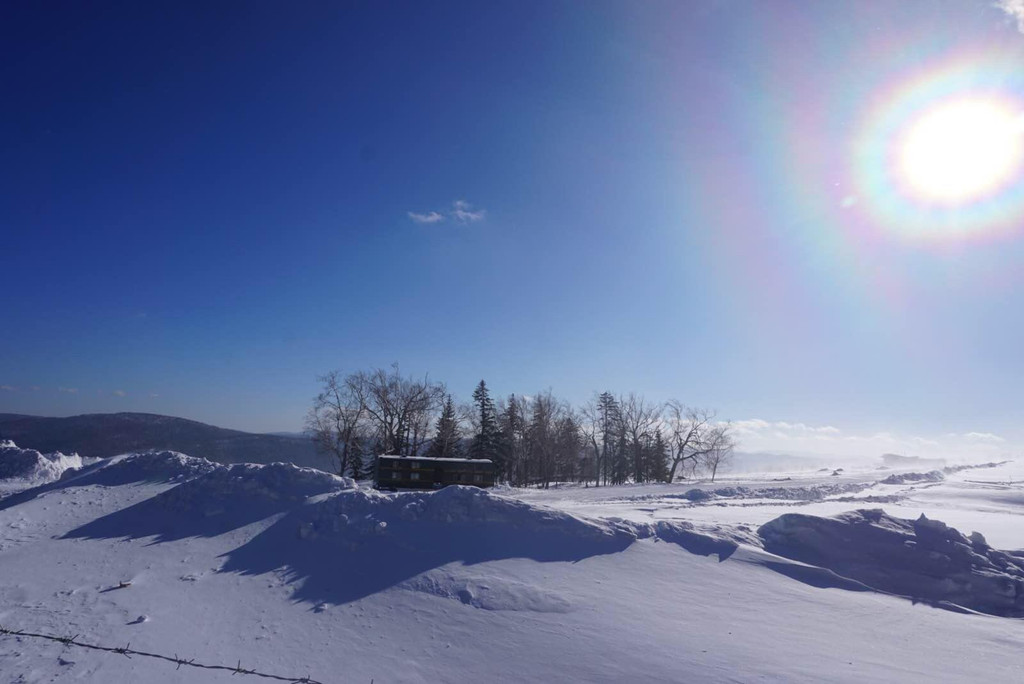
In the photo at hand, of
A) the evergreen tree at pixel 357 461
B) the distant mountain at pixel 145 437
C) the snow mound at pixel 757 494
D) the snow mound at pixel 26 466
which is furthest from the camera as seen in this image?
the distant mountain at pixel 145 437

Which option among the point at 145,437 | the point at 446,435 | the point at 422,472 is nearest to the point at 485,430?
the point at 446,435

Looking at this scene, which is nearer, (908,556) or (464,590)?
(464,590)

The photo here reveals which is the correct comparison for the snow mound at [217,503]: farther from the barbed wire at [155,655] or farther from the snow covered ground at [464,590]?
the barbed wire at [155,655]

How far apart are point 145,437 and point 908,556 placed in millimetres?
68945

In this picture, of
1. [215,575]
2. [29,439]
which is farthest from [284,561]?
[29,439]

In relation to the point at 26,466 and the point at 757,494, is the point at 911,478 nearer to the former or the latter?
the point at 757,494

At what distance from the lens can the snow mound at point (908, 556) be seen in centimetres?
839

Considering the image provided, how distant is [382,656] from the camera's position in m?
5.85

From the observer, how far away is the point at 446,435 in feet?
133

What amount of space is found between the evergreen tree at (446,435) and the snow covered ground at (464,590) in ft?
94.9

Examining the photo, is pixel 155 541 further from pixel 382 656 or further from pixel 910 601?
pixel 910 601

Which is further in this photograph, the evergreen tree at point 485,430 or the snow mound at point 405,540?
the evergreen tree at point 485,430

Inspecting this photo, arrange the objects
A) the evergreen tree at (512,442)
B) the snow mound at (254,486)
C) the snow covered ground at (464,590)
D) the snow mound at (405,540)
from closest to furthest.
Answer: the snow covered ground at (464,590), the snow mound at (405,540), the snow mound at (254,486), the evergreen tree at (512,442)

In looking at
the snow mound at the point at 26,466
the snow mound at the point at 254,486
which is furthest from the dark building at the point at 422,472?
the snow mound at the point at 26,466
